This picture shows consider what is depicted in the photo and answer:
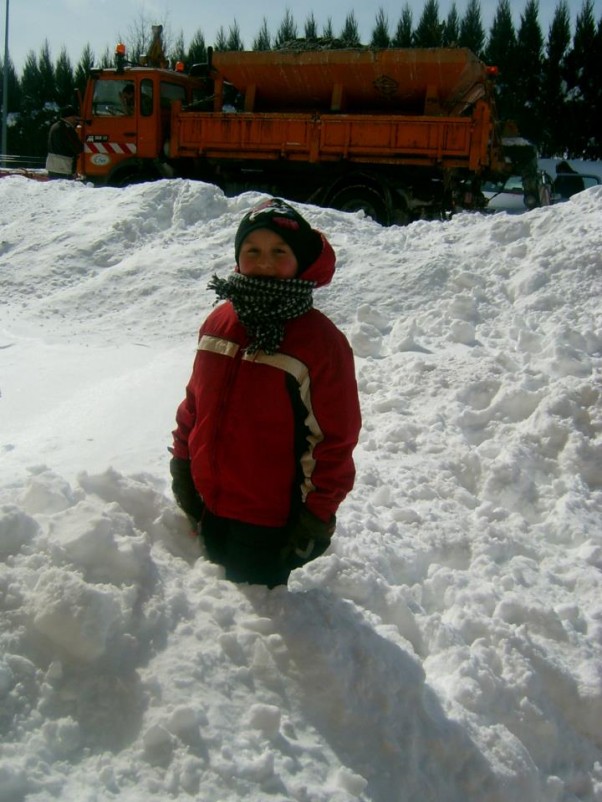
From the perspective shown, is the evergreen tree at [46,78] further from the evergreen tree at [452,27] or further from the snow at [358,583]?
the snow at [358,583]

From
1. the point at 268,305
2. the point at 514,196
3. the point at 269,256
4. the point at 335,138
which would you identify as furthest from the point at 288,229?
the point at 514,196

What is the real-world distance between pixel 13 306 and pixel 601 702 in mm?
5541

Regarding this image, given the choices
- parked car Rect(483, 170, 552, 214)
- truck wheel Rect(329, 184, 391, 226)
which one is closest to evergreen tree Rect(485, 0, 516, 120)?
parked car Rect(483, 170, 552, 214)

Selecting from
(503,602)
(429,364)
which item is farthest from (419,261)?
(503,602)

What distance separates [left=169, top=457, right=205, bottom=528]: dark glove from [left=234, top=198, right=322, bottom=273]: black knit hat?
706 millimetres

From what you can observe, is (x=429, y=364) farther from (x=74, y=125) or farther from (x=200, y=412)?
(x=74, y=125)

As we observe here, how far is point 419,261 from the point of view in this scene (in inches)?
250

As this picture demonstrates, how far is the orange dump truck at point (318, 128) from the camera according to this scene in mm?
10359

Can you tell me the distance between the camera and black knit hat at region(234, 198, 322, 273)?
86.3 inches

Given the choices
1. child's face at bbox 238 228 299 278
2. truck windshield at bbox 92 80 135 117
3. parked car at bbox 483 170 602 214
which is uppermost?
truck windshield at bbox 92 80 135 117

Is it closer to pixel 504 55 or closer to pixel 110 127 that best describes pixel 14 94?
pixel 504 55

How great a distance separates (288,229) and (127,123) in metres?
10.6

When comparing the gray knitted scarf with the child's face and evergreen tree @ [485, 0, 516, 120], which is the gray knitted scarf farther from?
evergreen tree @ [485, 0, 516, 120]

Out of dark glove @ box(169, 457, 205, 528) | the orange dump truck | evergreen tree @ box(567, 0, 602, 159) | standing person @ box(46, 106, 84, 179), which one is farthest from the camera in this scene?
evergreen tree @ box(567, 0, 602, 159)
